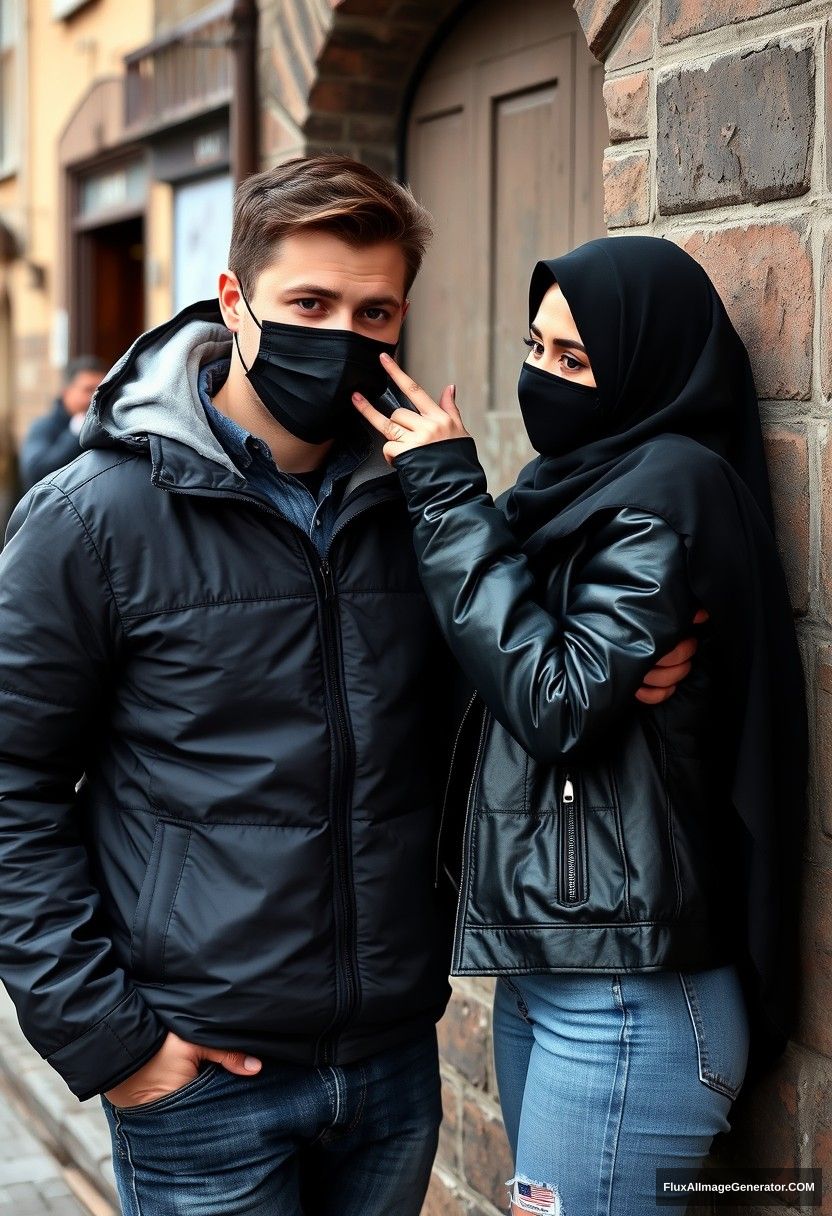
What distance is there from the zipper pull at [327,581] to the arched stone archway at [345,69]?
2.34 meters

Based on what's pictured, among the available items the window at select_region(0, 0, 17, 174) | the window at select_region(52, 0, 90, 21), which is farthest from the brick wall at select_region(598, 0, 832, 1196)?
the window at select_region(0, 0, 17, 174)

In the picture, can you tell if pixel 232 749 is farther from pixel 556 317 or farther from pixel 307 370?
pixel 556 317

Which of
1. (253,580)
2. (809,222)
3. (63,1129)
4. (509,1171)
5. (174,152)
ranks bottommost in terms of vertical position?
(63,1129)

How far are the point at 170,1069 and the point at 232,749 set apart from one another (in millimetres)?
450

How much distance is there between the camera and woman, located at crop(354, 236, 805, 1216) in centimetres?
193

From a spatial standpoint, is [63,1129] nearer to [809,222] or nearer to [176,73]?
[809,222]

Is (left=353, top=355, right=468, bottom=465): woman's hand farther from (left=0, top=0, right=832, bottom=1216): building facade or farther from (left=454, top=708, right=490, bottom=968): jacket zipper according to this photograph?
(left=0, top=0, right=832, bottom=1216): building facade

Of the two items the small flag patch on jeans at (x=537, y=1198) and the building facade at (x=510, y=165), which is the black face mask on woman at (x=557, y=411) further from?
the small flag patch on jeans at (x=537, y=1198)

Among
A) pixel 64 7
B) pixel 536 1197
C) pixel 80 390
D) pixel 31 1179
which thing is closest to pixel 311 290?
pixel 536 1197

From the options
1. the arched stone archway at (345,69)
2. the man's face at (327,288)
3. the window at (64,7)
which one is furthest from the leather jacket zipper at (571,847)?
the window at (64,7)

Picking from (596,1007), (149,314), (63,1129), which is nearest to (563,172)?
(596,1007)

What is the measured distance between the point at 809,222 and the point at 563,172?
1517 millimetres

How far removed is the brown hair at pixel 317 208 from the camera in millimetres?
2053

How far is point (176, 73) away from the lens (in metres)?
6.10
